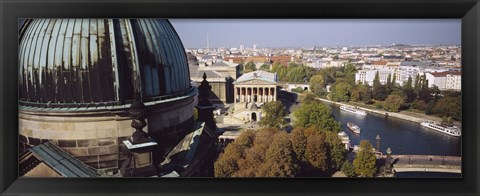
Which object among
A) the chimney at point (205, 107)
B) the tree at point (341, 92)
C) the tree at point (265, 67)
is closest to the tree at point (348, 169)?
the tree at point (341, 92)

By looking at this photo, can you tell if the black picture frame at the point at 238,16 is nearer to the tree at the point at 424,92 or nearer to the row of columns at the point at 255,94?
the tree at the point at 424,92

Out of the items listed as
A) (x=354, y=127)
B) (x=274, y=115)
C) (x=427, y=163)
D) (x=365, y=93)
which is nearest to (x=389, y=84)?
(x=365, y=93)

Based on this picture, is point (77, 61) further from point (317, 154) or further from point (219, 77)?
point (317, 154)

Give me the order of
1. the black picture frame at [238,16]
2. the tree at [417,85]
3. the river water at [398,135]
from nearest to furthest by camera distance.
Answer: the black picture frame at [238,16] < the river water at [398,135] < the tree at [417,85]

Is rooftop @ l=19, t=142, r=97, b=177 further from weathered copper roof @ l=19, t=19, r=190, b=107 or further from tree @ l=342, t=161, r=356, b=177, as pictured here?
tree @ l=342, t=161, r=356, b=177

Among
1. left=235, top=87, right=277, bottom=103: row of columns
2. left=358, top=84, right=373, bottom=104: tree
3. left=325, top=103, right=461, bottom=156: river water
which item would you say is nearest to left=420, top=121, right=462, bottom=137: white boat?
left=325, top=103, right=461, bottom=156: river water

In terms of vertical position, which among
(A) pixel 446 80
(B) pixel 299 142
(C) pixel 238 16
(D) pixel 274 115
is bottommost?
(B) pixel 299 142

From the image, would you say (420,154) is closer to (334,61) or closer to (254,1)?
(334,61)

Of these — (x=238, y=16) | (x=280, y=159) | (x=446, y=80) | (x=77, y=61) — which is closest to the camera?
(x=238, y=16)
